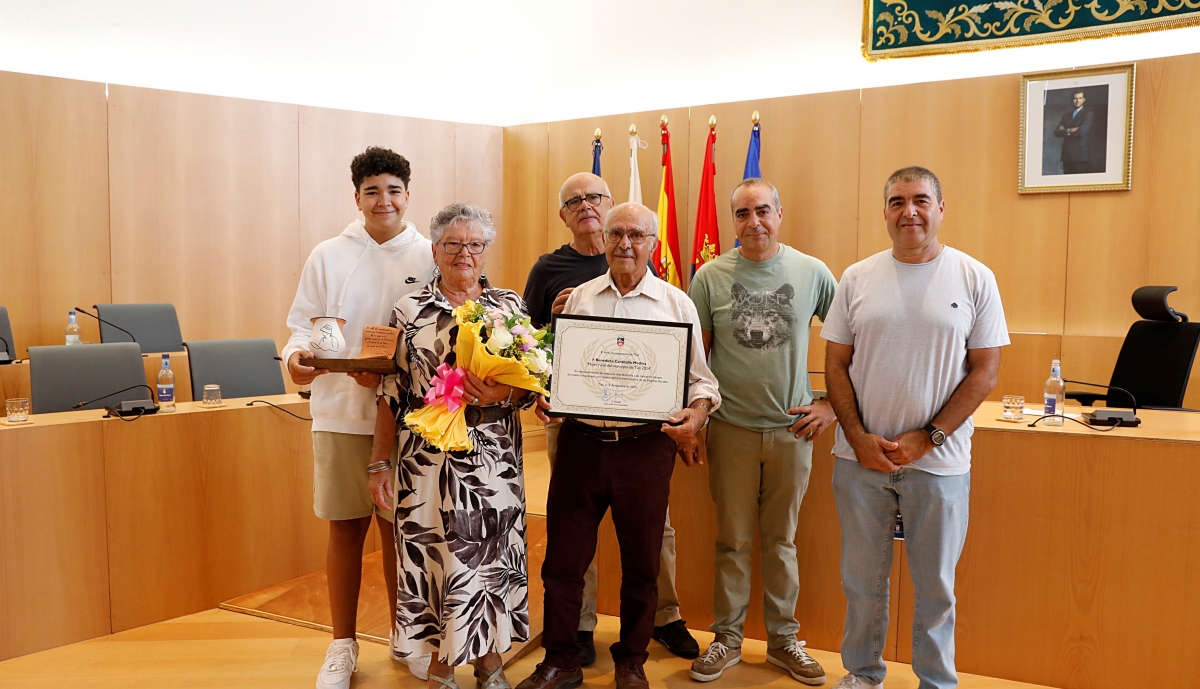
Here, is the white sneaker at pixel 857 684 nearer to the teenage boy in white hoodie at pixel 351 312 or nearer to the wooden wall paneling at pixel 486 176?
the teenage boy in white hoodie at pixel 351 312

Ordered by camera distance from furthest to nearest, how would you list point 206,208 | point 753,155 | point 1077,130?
point 206,208
point 753,155
point 1077,130

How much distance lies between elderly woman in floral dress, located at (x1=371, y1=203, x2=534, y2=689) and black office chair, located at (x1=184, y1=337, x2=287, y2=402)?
2.17m

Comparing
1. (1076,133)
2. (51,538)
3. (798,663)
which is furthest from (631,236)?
(1076,133)

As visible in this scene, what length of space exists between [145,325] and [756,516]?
14.3 ft

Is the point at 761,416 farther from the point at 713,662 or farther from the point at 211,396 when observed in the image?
the point at 211,396

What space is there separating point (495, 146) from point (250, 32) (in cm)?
209

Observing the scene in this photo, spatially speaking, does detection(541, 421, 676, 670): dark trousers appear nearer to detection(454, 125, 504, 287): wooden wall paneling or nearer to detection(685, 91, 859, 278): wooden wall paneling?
detection(685, 91, 859, 278): wooden wall paneling

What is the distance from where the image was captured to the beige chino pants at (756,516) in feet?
8.34

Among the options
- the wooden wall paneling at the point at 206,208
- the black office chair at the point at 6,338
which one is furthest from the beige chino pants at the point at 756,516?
the wooden wall paneling at the point at 206,208

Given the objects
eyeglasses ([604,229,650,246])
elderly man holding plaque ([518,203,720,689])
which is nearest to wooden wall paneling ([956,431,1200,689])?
elderly man holding plaque ([518,203,720,689])

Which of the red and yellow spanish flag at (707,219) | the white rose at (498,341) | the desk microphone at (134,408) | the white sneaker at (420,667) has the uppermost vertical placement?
the red and yellow spanish flag at (707,219)

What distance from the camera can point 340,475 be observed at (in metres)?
2.52

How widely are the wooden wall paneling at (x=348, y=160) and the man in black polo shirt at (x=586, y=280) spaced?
3877 mm

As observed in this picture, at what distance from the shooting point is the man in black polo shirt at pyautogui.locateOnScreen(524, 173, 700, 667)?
2.68 metres
